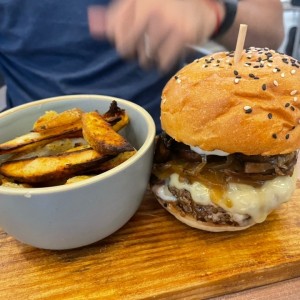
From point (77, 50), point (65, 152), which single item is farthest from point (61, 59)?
point (65, 152)

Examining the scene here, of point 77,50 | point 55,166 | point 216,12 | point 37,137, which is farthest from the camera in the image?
point 77,50

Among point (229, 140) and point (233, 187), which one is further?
point (233, 187)

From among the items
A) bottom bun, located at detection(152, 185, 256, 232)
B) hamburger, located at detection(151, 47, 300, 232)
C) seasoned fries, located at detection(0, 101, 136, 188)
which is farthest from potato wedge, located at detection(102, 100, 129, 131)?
bottom bun, located at detection(152, 185, 256, 232)

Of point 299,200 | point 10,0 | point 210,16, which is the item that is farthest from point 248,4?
point 10,0

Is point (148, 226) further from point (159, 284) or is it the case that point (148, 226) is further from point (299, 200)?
point (299, 200)

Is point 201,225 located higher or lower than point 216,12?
lower

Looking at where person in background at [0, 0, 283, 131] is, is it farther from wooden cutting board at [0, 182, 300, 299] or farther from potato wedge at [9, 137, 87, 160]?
wooden cutting board at [0, 182, 300, 299]

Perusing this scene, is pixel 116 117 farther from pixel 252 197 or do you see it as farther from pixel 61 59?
pixel 61 59
